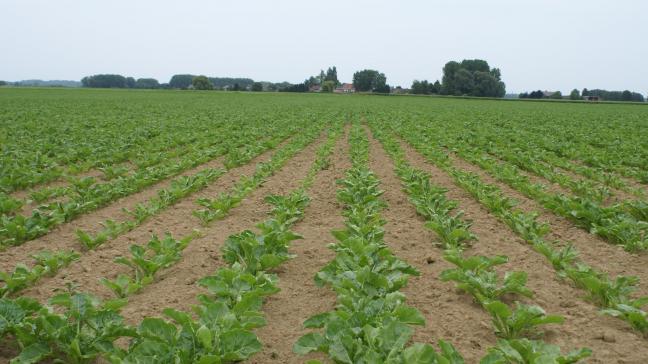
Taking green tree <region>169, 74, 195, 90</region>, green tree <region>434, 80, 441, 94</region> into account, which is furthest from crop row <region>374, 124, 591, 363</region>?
green tree <region>169, 74, 195, 90</region>

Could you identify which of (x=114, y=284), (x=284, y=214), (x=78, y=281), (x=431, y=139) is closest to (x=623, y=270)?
(x=284, y=214)

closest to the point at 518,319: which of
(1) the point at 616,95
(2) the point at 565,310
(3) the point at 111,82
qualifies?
(2) the point at 565,310

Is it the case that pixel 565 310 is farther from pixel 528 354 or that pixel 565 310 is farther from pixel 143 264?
pixel 143 264

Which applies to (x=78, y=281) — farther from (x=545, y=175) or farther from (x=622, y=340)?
(x=545, y=175)

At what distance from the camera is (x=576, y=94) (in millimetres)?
96562

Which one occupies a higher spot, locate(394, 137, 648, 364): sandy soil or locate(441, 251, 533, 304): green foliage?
locate(441, 251, 533, 304): green foliage

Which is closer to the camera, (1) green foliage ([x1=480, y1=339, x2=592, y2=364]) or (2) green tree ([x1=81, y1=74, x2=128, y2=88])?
(1) green foliage ([x1=480, y1=339, x2=592, y2=364])

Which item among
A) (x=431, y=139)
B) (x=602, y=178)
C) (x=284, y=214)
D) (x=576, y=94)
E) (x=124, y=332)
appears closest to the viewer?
(x=124, y=332)

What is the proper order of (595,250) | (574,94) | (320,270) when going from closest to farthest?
(320,270) → (595,250) → (574,94)

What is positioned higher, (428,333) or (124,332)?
(124,332)

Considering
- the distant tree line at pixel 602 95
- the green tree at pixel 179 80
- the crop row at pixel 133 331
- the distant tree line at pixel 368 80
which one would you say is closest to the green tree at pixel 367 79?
the distant tree line at pixel 368 80

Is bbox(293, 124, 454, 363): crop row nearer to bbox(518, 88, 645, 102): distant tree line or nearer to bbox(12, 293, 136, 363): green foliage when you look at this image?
bbox(12, 293, 136, 363): green foliage

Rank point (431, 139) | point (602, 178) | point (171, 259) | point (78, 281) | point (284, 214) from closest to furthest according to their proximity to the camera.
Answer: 1. point (78, 281)
2. point (171, 259)
3. point (284, 214)
4. point (602, 178)
5. point (431, 139)

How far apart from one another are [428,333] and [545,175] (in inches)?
295
